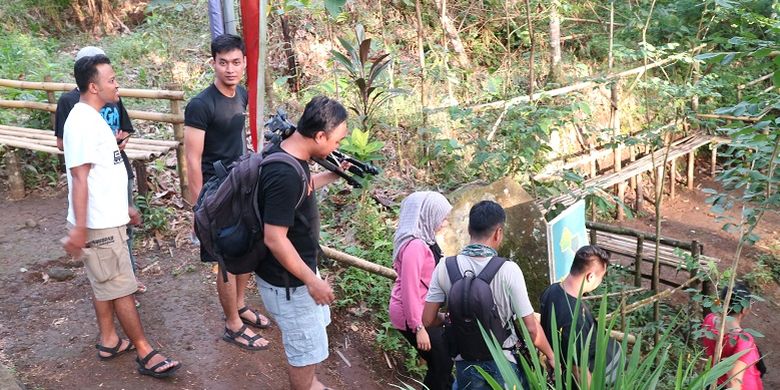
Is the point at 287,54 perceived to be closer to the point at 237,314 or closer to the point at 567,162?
the point at 567,162

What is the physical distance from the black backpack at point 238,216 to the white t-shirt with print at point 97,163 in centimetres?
65

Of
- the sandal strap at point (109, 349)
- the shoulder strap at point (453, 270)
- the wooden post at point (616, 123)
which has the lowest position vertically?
the wooden post at point (616, 123)

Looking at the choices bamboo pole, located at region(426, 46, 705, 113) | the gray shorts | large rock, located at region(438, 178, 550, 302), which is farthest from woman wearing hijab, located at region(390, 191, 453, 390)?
Result: bamboo pole, located at region(426, 46, 705, 113)

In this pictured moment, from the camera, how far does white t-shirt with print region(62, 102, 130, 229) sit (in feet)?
11.0

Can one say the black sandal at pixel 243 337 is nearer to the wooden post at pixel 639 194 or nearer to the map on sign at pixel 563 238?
the map on sign at pixel 563 238

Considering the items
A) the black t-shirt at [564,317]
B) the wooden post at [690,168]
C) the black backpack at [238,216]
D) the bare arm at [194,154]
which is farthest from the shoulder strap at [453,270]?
the wooden post at [690,168]

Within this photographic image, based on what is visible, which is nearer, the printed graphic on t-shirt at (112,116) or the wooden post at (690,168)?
the printed graphic on t-shirt at (112,116)

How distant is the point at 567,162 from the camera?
439 inches

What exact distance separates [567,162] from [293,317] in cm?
869

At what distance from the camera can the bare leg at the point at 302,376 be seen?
3271 millimetres

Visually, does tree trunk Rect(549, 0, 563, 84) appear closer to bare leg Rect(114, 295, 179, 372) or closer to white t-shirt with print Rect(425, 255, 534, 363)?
white t-shirt with print Rect(425, 255, 534, 363)

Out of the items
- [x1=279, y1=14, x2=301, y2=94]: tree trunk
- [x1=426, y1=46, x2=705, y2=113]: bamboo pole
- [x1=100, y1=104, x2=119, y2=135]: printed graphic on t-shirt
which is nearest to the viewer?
[x1=100, y1=104, x2=119, y2=135]: printed graphic on t-shirt

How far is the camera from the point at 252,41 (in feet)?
11.8

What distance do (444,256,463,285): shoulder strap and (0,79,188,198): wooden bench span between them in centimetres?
335
